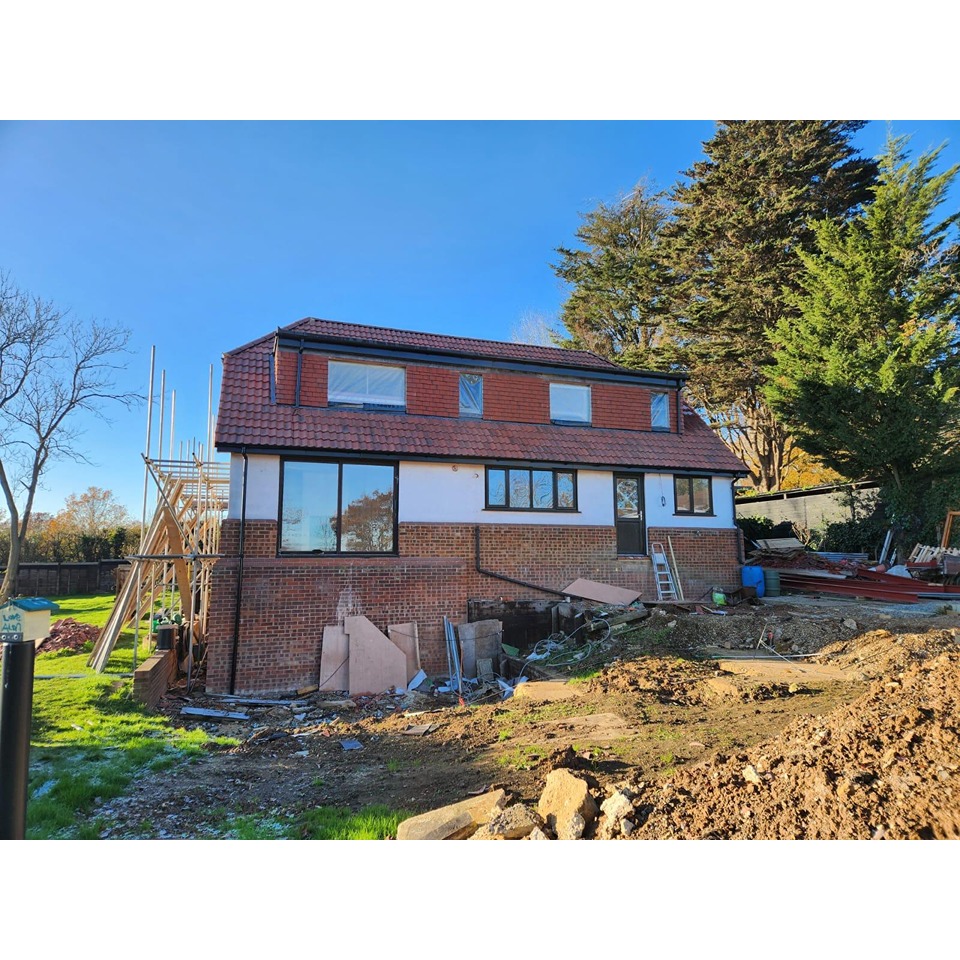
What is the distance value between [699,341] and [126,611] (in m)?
25.5

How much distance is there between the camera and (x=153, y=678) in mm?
8977

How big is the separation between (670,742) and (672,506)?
9714 mm

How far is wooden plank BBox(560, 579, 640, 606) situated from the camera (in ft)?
42.3

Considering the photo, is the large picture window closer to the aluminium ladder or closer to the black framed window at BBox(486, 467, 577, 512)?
the black framed window at BBox(486, 467, 577, 512)

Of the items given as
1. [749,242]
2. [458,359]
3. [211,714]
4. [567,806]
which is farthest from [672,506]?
[749,242]

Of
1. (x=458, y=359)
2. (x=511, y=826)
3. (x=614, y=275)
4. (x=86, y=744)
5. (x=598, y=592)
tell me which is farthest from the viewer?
(x=614, y=275)

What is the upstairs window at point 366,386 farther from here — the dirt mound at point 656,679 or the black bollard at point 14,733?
the black bollard at point 14,733

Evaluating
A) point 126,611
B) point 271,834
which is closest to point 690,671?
point 271,834

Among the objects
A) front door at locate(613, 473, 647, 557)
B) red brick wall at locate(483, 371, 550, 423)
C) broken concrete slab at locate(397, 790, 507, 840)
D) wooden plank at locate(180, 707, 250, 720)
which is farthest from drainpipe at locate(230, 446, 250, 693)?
front door at locate(613, 473, 647, 557)

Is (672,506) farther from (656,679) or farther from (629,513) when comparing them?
(656,679)

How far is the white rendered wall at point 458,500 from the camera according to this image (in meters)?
12.2

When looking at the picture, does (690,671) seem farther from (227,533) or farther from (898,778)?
(227,533)

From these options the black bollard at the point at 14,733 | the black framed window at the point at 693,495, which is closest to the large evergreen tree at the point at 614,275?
the black framed window at the point at 693,495

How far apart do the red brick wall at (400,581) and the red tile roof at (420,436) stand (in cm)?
165
